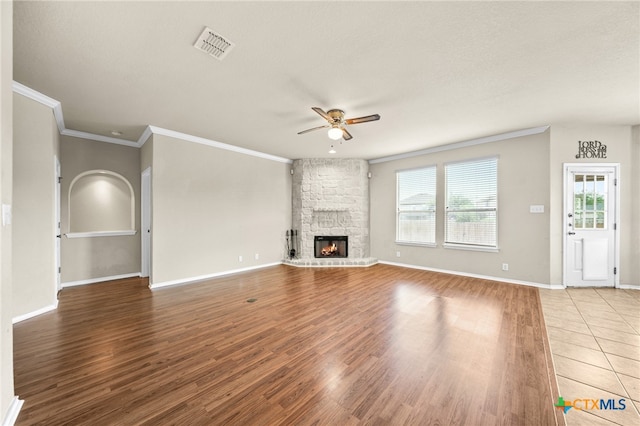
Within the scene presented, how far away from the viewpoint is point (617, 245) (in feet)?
13.8

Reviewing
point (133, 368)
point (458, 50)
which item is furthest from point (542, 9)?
point (133, 368)

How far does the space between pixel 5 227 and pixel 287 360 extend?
216 centimetres

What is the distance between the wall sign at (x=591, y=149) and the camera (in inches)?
168

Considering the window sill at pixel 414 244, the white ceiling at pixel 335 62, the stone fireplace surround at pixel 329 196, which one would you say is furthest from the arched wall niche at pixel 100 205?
the window sill at pixel 414 244

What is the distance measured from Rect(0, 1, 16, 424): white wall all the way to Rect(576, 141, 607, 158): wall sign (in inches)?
274

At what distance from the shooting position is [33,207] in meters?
3.21

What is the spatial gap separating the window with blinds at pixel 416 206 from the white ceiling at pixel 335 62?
1952 mm

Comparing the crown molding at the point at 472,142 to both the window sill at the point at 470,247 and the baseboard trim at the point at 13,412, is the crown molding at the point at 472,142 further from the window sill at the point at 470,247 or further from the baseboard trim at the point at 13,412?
the baseboard trim at the point at 13,412

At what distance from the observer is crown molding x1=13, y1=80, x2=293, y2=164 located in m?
3.01

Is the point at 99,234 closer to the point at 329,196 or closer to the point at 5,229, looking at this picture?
the point at 5,229

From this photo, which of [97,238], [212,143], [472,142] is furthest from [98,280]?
[472,142]

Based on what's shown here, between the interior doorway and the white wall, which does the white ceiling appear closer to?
the white wall

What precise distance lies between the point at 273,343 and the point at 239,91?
2.88 meters

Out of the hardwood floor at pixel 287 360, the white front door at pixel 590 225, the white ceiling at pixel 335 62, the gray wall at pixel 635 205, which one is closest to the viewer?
the hardwood floor at pixel 287 360
